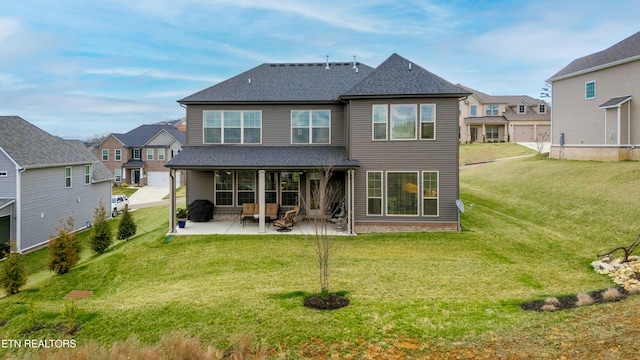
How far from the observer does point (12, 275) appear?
1013cm

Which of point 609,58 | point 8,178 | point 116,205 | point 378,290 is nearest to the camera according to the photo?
point 378,290

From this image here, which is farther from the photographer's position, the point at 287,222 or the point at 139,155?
the point at 139,155

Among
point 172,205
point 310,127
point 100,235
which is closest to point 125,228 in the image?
point 100,235

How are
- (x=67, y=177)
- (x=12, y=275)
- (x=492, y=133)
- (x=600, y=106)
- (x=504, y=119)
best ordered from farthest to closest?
(x=492, y=133) < (x=504, y=119) < (x=600, y=106) < (x=67, y=177) < (x=12, y=275)

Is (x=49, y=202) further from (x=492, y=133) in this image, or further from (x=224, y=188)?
(x=492, y=133)

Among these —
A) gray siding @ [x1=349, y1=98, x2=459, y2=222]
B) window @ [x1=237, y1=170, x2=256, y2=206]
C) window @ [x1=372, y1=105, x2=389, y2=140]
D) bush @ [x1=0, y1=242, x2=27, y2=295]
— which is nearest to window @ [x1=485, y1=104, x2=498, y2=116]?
gray siding @ [x1=349, y1=98, x2=459, y2=222]

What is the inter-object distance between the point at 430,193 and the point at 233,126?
971 centimetres

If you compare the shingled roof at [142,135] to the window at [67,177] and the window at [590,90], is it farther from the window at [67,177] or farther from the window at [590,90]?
the window at [590,90]

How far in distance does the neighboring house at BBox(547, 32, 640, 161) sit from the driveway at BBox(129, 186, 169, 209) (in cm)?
3618

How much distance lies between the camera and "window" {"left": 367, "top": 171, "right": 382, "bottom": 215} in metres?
15.1

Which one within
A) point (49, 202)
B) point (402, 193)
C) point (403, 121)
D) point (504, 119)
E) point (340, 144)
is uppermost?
point (504, 119)

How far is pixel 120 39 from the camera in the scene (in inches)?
934

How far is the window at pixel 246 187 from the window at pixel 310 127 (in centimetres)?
276

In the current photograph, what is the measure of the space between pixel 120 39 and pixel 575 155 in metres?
33.0
